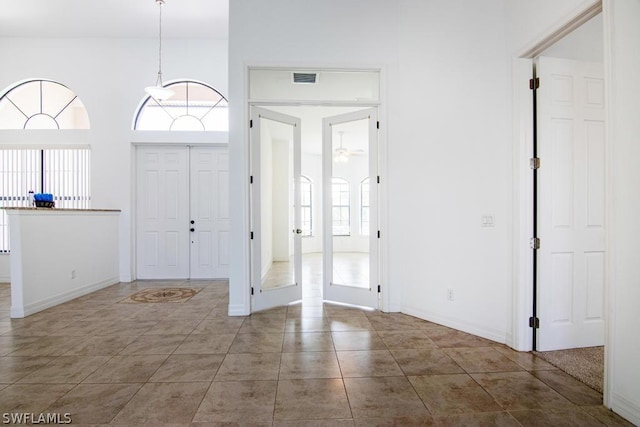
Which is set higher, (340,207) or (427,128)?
(427,128)

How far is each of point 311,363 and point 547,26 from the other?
125 inches

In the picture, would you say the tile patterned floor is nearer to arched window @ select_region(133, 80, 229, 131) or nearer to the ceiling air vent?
the ceiling air vent

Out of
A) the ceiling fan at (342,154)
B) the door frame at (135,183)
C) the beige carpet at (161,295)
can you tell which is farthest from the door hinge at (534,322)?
the door frame at (135,183)

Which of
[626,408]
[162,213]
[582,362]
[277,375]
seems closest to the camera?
[626,408]

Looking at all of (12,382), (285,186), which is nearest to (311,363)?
(12,382)

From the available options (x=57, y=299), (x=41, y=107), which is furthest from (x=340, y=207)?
(x=41, y=107)

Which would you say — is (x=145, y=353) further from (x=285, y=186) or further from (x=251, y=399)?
(x=285, y=186)

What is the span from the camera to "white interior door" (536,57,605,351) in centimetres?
266

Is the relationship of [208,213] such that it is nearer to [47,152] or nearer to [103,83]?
[103,83]

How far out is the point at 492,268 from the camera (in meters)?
2.96

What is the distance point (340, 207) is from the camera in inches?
167

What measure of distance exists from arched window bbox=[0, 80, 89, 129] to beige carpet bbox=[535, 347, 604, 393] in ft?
23.8

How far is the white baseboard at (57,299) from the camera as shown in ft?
12.0

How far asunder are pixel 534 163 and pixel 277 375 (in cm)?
269
